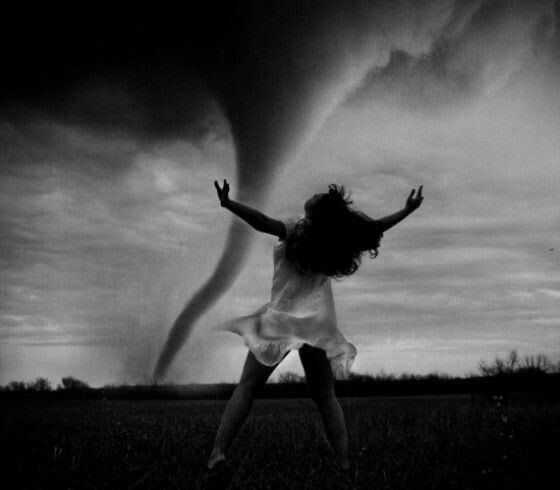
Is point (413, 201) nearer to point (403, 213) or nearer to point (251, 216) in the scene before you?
point (403, 213)

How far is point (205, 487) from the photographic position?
445 centimetres

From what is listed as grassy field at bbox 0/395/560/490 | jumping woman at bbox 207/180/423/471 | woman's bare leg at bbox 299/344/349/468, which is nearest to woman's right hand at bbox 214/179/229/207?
jumping woman at bbox 207/180/423/471

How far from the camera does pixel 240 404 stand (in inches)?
193

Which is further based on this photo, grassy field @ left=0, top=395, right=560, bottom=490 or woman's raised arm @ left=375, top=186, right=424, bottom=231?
woman's raised arm @ left=375, top=186, right=424, bottom=231

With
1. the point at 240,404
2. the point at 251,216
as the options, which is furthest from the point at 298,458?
the point at 251,216

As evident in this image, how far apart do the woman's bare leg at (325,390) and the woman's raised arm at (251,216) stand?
1.02 metres

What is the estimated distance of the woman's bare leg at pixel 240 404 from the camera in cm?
482

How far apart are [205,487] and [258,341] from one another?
1162 millimetres

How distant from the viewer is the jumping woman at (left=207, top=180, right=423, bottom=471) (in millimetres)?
4902

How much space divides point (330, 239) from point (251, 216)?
0.67 metres

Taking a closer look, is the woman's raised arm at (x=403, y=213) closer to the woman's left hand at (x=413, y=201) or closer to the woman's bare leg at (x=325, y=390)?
the woman's left hand at (x=413, y=201)

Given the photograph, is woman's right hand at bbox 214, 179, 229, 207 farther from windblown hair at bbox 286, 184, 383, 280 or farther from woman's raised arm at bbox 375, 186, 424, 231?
woman's raised arm at bbox 375, 186, 424, 231

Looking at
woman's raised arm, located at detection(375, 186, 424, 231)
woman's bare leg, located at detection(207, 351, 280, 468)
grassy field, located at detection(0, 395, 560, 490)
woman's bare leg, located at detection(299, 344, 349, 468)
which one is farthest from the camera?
woman's raised arm, located at detection(375, 186, 424, 231)

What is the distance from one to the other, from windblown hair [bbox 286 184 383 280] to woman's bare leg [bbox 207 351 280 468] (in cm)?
87
